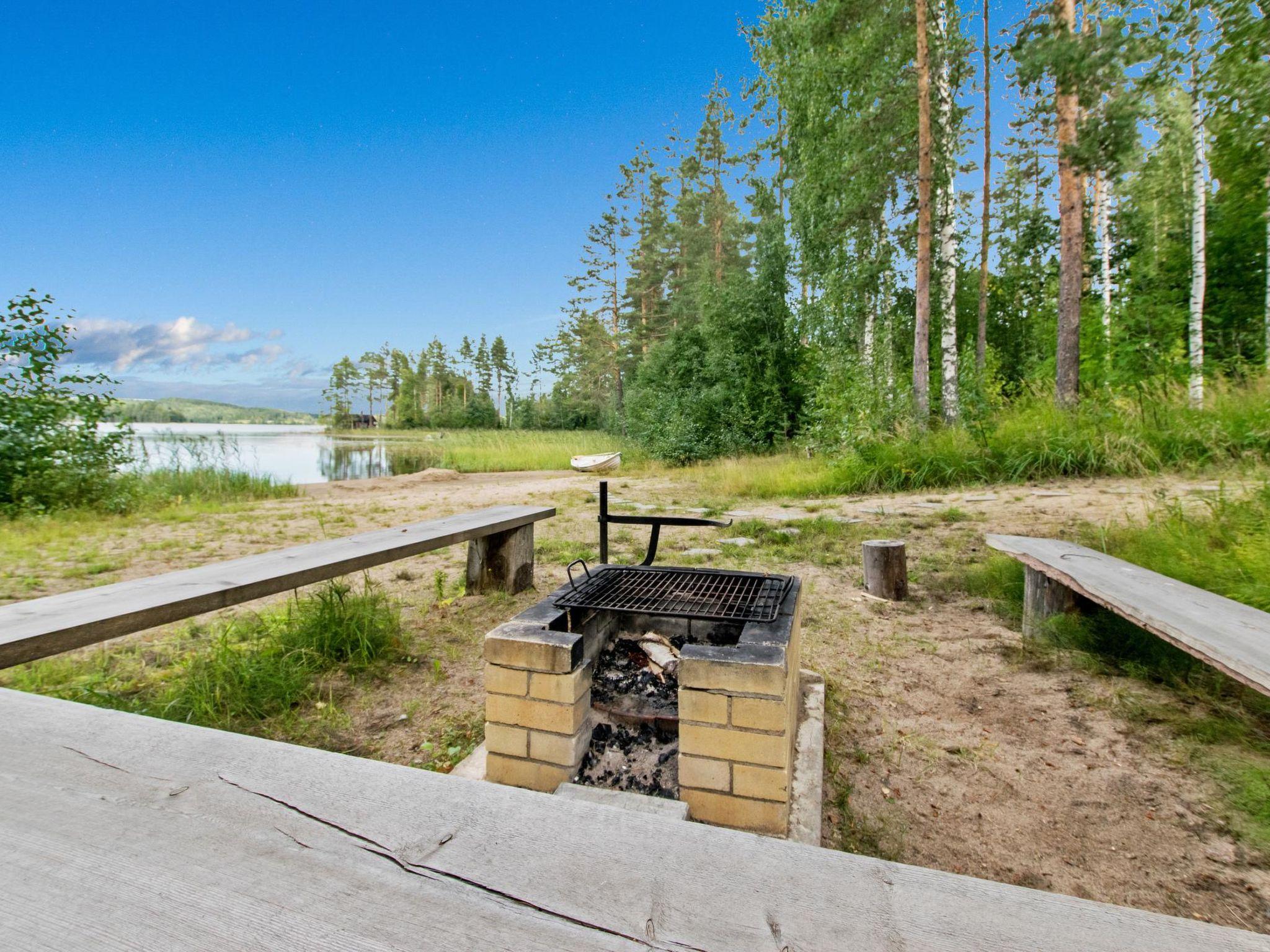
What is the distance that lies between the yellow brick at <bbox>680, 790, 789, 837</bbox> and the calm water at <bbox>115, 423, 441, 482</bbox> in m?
8.86

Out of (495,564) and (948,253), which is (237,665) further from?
(948,253)

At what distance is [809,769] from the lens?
1898 millimetres

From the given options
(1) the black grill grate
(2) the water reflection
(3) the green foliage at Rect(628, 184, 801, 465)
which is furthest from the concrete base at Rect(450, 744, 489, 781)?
(2) the water reflection

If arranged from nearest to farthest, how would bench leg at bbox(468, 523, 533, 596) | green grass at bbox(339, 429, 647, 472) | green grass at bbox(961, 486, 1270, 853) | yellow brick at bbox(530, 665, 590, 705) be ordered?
yellow brick at bbox(530, 665, 590, 705) < green grass at bbox(961, 486, 1270, 853) < bench leg at bbox(468, 523, 533, 596) < green grass at bbox(339, 429, 647, 472)

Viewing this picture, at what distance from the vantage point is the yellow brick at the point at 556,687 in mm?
1749

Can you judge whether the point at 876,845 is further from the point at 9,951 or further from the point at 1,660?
the point at 1,660

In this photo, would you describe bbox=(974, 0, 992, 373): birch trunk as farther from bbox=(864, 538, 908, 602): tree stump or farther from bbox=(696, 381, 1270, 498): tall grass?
bbox=(864, 538, 908, 602): tree stump

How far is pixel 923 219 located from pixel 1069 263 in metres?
1.94

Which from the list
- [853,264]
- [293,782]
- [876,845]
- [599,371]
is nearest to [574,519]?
[876,845]

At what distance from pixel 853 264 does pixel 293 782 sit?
10.7 meters

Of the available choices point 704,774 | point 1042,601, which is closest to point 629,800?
point 704,774

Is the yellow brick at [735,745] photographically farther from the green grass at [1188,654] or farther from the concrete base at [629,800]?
the green grass at [1188,654]

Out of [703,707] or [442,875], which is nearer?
[442,875]

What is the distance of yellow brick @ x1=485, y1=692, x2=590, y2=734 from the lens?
177cm
